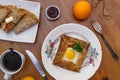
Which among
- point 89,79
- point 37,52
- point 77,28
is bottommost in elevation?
point 89,79

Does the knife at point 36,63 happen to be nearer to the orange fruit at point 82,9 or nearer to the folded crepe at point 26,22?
the folded crepe at point 26,22

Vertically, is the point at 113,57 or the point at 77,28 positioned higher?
the point at 77,28

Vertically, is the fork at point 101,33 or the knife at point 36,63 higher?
the fork at point 101,33

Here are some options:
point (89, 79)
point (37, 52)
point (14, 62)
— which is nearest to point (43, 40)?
point (37, 52)

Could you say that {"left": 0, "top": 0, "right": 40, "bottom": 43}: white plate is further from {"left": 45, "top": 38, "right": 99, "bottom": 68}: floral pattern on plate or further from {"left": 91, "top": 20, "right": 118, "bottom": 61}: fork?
{"left": 91, "top": 20, "right": 118, "bottom": 61}: fork

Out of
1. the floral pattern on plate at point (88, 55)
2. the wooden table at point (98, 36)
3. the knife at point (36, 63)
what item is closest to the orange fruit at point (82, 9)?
the wooden table at point (98, 36)

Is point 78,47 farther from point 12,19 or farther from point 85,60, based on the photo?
point 12,19

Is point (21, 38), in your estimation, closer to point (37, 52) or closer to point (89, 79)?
point (37, 52)
